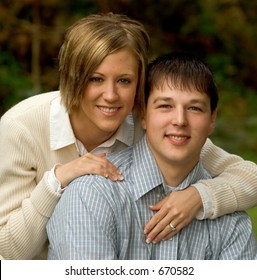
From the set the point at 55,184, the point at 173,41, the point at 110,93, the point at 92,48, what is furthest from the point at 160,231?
the point at 173,41

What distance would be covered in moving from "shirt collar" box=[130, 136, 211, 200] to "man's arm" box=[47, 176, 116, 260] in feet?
0.64

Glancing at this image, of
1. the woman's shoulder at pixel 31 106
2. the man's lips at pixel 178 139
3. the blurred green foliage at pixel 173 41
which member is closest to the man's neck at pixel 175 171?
the man's lips at pixel 178 139

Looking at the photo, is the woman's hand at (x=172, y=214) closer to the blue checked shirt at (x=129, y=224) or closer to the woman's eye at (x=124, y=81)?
the blue checked shirt at (x=129, y=224)

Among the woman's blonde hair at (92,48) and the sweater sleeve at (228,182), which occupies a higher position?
the woman's blonde hair at (92,48)

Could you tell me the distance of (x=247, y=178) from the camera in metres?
3.19

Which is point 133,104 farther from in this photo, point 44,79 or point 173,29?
point 173,29

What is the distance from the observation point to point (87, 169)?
2805mm

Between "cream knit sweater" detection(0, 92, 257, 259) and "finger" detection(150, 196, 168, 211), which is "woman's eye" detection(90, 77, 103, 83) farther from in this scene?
"finger" detection(150, 196, 168, 211)

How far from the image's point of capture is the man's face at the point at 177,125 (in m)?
2.77

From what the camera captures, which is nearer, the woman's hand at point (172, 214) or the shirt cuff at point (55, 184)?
the woman's hand at point (172, 214)

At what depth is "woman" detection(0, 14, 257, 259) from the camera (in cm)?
293

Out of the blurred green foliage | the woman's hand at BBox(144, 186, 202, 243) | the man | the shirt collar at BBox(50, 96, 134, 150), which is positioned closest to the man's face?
A: the man

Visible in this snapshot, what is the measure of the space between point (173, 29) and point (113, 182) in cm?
552

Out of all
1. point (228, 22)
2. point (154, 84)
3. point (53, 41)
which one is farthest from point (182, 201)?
point (228, 22)
